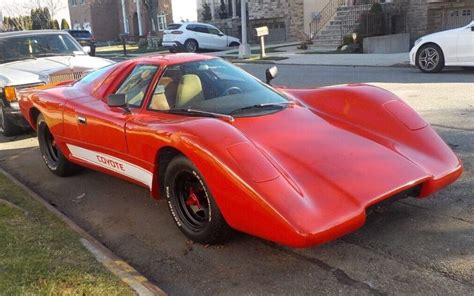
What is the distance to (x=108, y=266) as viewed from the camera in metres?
3.60

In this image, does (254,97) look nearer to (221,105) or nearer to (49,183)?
(221,105)

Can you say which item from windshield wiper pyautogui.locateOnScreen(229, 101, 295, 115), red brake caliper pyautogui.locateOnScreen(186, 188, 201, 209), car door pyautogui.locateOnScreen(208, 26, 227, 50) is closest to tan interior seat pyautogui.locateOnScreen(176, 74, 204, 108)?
windshield wiper pyautogui.locateOnScreen(229, 101, 295, 115)

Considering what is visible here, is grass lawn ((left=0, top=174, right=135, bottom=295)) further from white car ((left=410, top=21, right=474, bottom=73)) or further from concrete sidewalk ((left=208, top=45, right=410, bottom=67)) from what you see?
concrete sidewalk ((left=208, top=45, right=410, bottom=67))

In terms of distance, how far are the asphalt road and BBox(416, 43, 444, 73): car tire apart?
7.77m

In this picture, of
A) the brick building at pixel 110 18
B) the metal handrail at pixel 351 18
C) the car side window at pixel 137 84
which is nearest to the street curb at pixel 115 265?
the car side window at pixel 137 84

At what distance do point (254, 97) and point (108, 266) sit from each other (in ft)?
6.64

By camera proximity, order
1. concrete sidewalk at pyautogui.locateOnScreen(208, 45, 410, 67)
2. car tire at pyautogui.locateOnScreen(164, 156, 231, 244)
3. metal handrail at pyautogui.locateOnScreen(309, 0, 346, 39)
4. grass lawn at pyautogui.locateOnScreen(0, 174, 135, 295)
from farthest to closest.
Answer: metal handrail at pyautogui.locateOnScreen(309, 0, 346, 39)
concrete sidewalk at pyautogui.locateOnScreen(208, 45, 410, 67)
car tire at pyautogui.locateOnScreen(164, 156, 231, 244)
grass lawn at pyautogui.locateOnScreen(0, 174, 135, 295)

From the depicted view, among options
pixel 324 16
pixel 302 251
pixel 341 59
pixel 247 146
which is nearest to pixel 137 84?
pixel 247 146

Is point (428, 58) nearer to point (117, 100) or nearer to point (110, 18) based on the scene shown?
point (117, 100)

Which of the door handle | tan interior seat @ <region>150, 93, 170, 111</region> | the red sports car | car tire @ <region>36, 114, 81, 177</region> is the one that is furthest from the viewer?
car tire @ <region>36, 114, 81, 177</region>

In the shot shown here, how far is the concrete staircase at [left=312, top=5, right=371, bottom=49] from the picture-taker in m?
24.9

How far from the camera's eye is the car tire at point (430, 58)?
12.9m

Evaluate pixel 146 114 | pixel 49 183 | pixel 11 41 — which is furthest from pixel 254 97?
pixel 11 41

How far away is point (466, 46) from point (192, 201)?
1074cm
